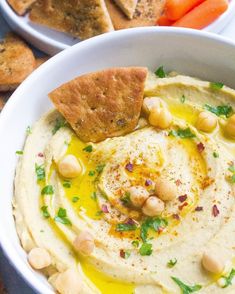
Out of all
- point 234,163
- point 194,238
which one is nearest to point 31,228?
point 194,238

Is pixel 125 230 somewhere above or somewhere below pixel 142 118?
below

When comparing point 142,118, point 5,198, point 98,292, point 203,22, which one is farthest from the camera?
point 203,22

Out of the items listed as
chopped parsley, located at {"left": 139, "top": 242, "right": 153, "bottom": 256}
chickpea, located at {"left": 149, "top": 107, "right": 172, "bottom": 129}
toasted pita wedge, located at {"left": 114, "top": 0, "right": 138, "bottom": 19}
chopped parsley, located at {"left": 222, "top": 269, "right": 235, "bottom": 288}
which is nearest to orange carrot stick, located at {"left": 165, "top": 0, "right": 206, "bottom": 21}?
toasted pita wedge, located at {"left": 114, "top": 0, "right": 138, "bottom": 19}

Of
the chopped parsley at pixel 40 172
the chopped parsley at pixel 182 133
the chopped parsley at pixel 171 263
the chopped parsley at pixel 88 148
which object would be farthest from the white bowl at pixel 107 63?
the chopped parsley at pixel 171 263

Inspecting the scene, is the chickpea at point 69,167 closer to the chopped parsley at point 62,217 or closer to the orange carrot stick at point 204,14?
the chopped parsley at point 62,217

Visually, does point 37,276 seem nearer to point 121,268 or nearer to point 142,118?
point 121,268

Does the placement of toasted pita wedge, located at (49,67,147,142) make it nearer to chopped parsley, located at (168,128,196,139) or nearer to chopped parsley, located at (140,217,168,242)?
chopped parsley, located at (168,128,196,139)
